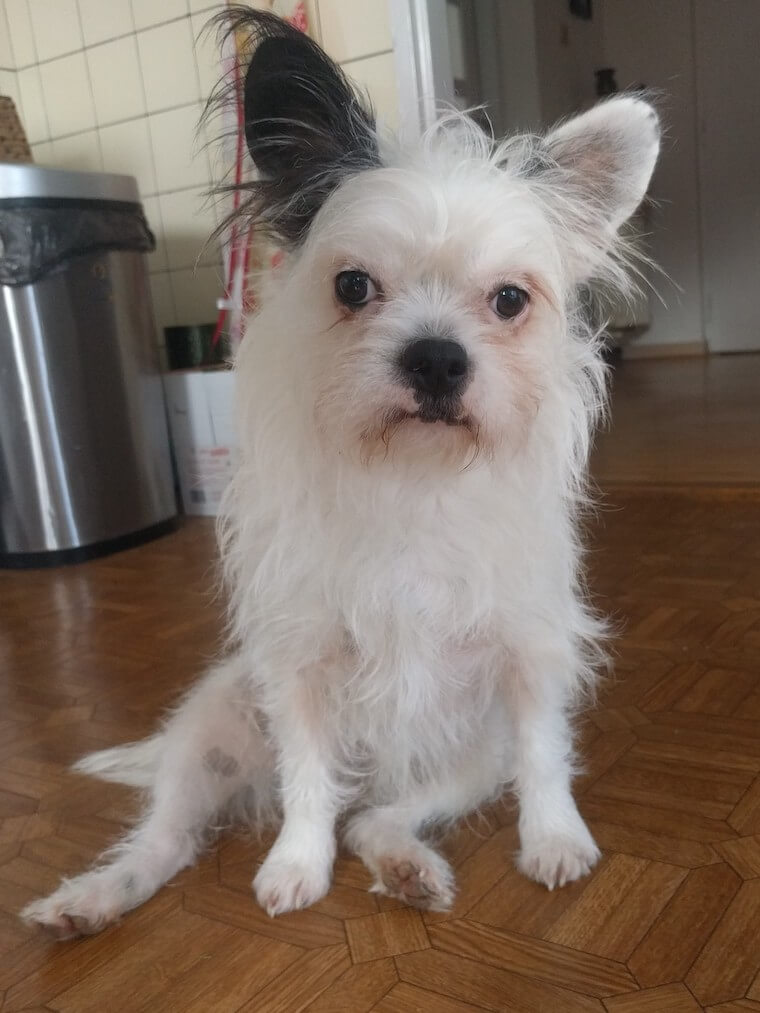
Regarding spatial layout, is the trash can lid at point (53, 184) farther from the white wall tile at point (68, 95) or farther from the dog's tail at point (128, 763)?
the dog's tail at point (128, 763)

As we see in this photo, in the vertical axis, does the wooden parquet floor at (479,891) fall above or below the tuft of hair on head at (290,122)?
below

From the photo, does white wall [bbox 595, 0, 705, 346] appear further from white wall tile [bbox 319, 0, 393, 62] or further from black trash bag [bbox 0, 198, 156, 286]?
black trash bag [bbox 0, 198, 156, 286]

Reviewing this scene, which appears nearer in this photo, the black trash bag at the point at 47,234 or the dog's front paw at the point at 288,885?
the dog's front paw at the point at 288,885

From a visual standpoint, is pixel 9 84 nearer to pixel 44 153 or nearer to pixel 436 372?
pixel 44 153

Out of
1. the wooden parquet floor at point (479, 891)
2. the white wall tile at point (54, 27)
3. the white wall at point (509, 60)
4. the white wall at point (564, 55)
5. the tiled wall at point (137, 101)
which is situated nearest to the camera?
the wooden parquet floor at point (479, 891)

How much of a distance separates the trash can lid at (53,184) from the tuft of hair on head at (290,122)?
2.07 m

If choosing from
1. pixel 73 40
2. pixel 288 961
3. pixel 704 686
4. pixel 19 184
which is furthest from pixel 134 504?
pixel 288 961

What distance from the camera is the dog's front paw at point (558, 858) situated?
4.34 ft

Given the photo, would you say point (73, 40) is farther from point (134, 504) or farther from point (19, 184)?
point (134, 504)

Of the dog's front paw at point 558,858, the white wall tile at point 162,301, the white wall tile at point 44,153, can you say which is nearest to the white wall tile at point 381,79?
the white wall tile at point 162,301

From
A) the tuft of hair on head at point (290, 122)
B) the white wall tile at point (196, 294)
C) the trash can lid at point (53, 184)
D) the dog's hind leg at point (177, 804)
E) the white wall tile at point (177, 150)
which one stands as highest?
the white wall tile at point (177, 150)

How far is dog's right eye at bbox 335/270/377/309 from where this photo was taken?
125 cm

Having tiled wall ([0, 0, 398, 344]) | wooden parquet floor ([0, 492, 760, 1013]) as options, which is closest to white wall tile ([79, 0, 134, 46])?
tiled wall ([0, 0, 398, 344])

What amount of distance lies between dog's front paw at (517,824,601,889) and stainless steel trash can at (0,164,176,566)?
2482 mm
